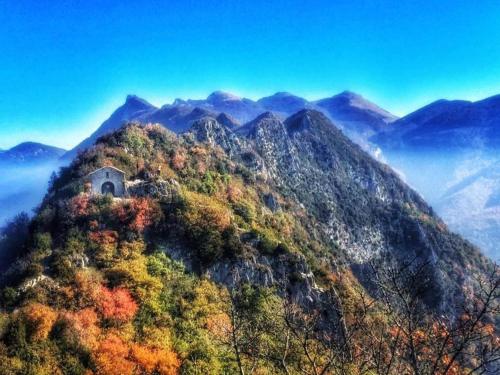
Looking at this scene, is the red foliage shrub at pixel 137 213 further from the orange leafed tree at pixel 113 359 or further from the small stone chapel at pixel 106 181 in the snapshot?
the orange leafed tree at pixel 113 359

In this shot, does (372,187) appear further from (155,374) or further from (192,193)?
(155,374)

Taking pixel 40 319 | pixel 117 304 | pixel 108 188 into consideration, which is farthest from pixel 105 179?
pixel 40 319

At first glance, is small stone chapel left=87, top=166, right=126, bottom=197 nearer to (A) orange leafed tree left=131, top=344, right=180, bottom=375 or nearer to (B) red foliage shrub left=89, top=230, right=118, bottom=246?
(B) red foliage shrub left=89, top=230, right=118, bottom=246

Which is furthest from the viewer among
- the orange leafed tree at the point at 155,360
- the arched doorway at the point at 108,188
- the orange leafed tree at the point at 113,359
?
the arched doorway at the point at 108,188

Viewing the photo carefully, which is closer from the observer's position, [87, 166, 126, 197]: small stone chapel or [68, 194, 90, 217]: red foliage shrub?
[68, 194, 90, 217]: red foliage shrub

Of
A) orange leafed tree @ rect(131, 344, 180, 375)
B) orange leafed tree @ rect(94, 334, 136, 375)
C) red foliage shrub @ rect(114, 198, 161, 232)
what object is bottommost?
orange leafed tree @ rect(131, 344, 180, 375)

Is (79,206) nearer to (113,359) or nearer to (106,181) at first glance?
(106,181)

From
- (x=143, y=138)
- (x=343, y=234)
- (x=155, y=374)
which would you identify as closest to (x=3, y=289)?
(x=155, y=374)

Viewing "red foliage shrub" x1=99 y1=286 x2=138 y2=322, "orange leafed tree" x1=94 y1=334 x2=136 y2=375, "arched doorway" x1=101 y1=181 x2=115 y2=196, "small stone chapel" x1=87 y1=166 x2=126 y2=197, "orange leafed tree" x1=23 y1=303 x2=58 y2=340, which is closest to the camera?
"orange leafed tree" x1=94 y1=334 x2=136 y2=375

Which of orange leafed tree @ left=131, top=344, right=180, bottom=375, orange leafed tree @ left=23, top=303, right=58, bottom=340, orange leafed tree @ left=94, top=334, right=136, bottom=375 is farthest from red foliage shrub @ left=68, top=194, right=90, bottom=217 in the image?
orange leafed tree @ left=131, top=344, right=180, bottom=375

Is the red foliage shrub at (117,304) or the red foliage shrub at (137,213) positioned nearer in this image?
the red foliage shrub at (117,304)

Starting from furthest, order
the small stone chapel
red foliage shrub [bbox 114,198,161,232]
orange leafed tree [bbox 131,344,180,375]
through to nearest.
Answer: the small stone chapel
red foliage shrub [bbox 114,198,161,232]
orange leafed tree [bbox 131,344,180,375]

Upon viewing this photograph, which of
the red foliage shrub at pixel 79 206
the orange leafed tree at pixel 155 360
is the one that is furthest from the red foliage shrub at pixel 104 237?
the orange leafed tree at pixel 155 360
